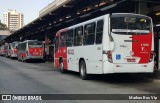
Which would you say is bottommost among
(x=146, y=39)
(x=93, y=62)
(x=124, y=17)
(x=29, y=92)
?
(x=29, y=92)

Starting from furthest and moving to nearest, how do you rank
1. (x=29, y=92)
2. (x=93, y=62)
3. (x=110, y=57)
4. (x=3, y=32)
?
(x=3, y=32) < (x=93, y=62) < (x=110, y=57) < (x=29, y=92)

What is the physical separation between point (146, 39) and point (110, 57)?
71.9 inches

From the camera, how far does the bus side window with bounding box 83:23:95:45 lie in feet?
49.7

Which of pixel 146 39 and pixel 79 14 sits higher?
pixel 79 14

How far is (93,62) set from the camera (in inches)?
585

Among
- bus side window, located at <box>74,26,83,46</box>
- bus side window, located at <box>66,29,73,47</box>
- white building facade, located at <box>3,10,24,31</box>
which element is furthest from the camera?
white building facade, located at <box>3,10,24,31</box>

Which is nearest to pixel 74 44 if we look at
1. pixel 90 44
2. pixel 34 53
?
pixel 90 44

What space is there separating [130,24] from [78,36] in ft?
12.8

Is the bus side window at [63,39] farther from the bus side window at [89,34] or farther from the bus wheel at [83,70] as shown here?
the bus side window at [89,34]

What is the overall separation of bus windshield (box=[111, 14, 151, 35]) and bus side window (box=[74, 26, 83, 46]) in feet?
10.4

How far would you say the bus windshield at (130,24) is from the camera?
1388 cm

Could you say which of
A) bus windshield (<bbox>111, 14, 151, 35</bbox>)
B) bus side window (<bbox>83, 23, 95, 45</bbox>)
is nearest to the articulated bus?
bus windshield (<bbox>111, 14, 151, 35</bbox>)

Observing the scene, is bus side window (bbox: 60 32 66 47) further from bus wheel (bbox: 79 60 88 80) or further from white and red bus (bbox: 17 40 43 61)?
white and red bus (bbox: 17 40 43 61)

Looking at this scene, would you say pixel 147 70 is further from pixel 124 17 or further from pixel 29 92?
pixel 29 92
